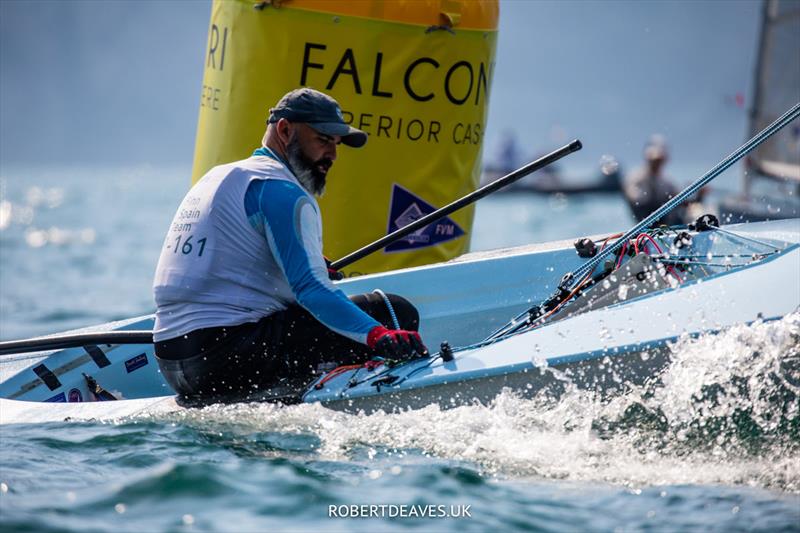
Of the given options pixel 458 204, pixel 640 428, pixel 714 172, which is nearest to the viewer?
pixel 640 428

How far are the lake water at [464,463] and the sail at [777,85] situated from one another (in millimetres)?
10278

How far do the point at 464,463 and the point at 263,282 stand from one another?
0.92 meters

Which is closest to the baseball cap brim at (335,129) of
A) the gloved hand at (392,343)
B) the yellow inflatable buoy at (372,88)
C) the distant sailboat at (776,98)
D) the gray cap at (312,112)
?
the gray cap at (312,112)

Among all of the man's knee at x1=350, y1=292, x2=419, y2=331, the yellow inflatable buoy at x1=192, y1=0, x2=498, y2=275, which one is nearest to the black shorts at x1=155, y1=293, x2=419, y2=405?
the man's knee at x1=350, y1=292, x2=419, y2=331

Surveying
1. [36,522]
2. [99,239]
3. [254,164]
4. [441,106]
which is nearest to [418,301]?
[441,106]

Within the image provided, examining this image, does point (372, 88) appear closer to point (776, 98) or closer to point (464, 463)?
point (464, 463)

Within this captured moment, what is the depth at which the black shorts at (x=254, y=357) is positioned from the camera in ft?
11.3

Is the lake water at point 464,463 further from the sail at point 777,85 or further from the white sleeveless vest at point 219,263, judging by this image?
the sail at point 777,85

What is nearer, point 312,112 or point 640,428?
point 640,428

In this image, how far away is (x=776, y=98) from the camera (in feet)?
43.5

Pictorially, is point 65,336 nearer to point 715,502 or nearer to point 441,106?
point 441,106

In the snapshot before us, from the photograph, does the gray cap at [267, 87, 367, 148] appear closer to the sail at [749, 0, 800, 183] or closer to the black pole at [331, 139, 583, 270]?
the black pole at [331, 139, 583, 270]

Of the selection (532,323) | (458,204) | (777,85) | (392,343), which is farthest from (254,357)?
(777,85)

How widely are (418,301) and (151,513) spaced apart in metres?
2.04
